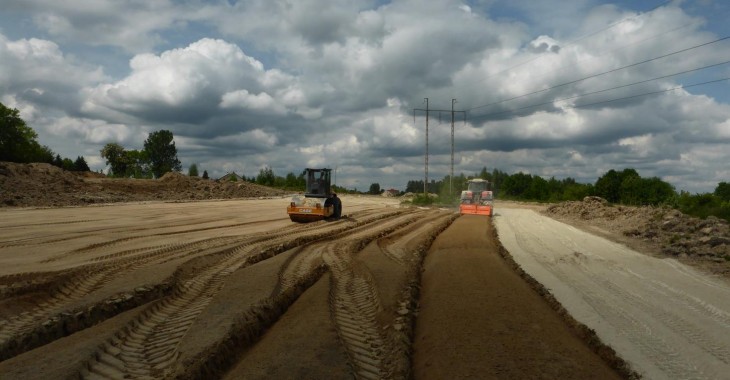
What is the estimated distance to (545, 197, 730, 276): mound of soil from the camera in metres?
15.4

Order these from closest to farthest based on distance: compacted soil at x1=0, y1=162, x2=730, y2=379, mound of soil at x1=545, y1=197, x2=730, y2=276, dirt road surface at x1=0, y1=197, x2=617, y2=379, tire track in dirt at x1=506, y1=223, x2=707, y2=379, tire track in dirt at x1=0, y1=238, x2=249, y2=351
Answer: dirt road surface at x1=0, y1=197, x2=617, y2=379, compacted soil at x1=0, y1=162, x2=730, y2=379, tire track in dirt at x1=506, y1=223, x2=707, y2=379, tire track in dirt at x1=0, y1=238, x2=249, y2=351, mound of soil at x1=545, y1=197, x2=730, y2=276

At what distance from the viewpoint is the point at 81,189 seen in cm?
4100

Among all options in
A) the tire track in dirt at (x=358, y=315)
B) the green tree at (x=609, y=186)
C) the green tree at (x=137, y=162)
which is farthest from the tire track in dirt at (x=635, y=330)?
the green tree at (x=137, y=162)

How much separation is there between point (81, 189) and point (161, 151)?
57.0 metres

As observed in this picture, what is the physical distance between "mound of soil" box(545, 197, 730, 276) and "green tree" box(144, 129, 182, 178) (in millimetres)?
77307

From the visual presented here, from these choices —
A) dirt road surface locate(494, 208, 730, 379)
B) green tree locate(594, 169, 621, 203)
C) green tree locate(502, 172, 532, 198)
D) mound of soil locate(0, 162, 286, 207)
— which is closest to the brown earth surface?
dirt road surface locate(494, 208, 730, 379)

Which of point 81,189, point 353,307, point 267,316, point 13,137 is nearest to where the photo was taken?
point 267,316

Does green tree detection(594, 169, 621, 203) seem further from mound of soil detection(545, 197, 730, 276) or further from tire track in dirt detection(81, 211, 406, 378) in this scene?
tire track in dirt detection(81, 211, 406, 378)

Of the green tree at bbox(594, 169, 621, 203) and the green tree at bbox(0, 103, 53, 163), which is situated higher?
the green tree at bbox(0, 103, 53, 163)

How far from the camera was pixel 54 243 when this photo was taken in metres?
15.7

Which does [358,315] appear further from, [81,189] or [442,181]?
[442,181]

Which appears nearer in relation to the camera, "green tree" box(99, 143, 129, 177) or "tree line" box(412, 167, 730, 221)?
"tree line" box(412, 167, 730, 221)

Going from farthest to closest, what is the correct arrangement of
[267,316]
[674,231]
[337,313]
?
1. [674,231]
2. [337,313]
3. [267,316]

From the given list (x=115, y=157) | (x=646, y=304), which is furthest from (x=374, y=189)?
(x=646, y=304)
